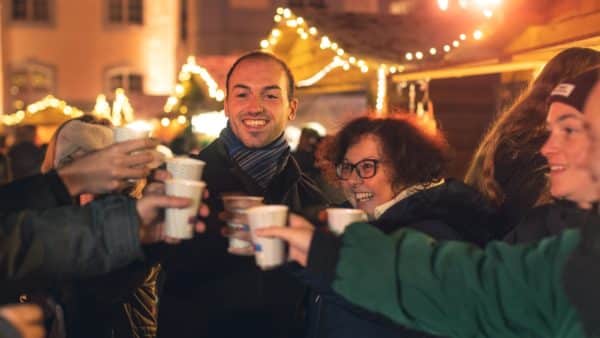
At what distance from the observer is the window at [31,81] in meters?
29.9

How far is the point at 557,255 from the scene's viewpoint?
173cm

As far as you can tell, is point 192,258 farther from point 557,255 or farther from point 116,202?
point 557,255

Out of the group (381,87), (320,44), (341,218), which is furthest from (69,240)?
(381,87)

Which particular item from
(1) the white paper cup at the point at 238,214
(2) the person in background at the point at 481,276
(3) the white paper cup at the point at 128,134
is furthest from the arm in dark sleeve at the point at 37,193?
(2) the person in background at the point at 481,276

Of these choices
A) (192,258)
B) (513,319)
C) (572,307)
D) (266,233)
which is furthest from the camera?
(192,258)

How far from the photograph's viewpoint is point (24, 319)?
180 cm

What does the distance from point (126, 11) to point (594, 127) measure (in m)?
31.0

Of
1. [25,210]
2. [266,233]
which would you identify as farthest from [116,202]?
[266,233]

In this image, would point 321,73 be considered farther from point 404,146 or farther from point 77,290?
point 77,290

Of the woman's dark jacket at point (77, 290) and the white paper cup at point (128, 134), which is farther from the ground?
the white paper cup at point (128, 134)

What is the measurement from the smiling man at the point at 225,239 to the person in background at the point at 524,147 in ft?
2.86

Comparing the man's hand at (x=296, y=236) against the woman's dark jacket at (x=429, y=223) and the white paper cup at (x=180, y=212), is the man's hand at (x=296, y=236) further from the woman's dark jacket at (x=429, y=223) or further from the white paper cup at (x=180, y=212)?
the woman's dark jacket at (x=429, y=223)

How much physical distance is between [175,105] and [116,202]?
1126 cm

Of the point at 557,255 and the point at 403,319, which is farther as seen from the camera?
the point at 403,319
